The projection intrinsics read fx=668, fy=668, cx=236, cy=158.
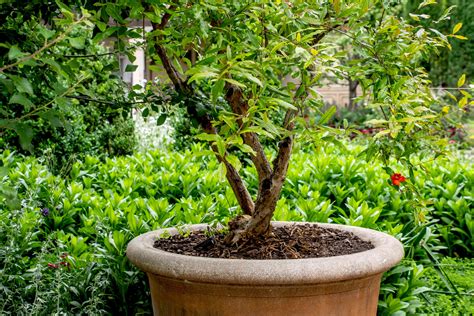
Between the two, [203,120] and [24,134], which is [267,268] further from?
[24,134]

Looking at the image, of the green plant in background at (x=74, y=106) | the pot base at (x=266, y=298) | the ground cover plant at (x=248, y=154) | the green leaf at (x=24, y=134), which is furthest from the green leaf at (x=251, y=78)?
the pot base at (x=266, y=298)

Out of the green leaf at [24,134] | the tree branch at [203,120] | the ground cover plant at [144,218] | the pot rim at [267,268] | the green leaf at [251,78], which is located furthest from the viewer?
the ground cover plant at [144,218]

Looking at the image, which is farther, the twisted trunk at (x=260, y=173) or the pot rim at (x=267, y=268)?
the twisted trunk at (x=260, y=173)

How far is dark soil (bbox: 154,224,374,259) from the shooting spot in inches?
117

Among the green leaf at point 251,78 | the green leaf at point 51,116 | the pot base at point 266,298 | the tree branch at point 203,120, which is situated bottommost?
the pot base at point 266,298

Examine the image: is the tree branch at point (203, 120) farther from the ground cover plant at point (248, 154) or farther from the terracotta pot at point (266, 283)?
the terracotta pot at point (266, 283)

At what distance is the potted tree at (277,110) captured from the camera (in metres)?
2.60

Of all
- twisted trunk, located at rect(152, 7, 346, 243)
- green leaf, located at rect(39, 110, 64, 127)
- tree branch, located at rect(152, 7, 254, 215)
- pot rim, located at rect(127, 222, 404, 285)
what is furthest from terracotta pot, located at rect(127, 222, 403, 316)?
green leaf, located at rect(39, 110, 64, 127)

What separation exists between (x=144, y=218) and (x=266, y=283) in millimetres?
1612

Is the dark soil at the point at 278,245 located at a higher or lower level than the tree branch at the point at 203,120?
lower

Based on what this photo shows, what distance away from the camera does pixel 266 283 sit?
2592 millimetres

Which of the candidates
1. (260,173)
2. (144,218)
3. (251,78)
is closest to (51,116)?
(251,78)

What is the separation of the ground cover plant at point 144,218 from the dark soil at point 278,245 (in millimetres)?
368

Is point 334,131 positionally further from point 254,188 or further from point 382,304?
point 254,188
